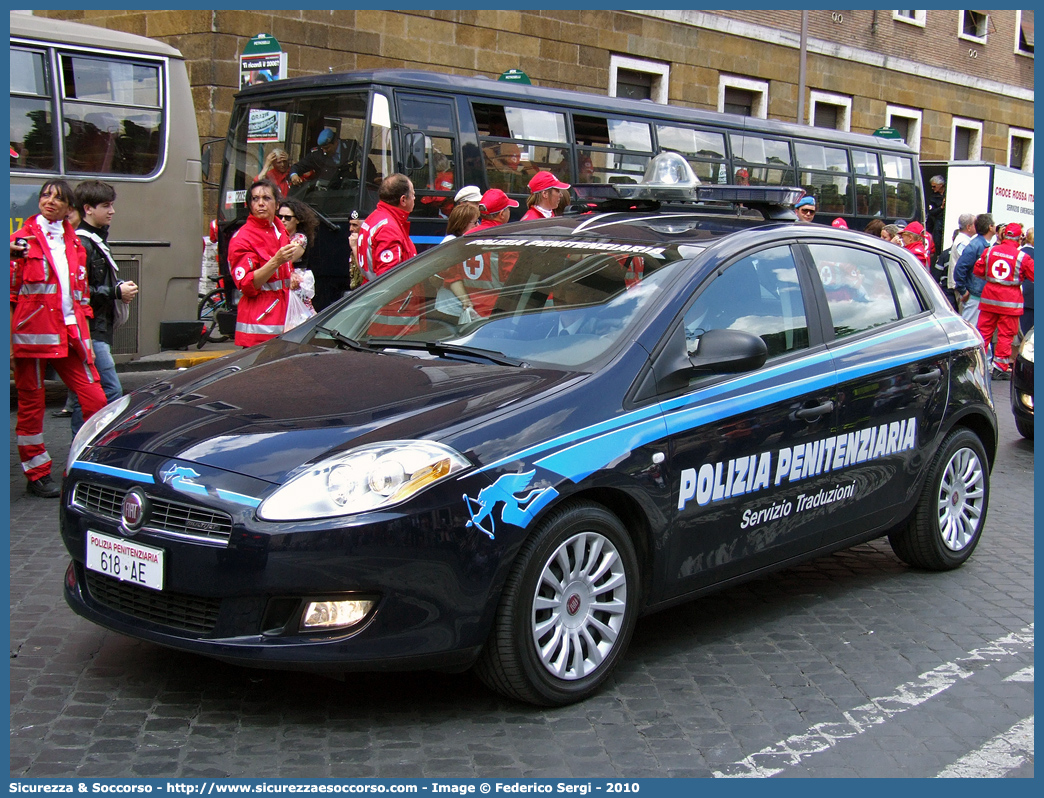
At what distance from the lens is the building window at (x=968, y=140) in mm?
34094

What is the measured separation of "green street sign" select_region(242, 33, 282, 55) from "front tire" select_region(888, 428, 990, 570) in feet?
40.9

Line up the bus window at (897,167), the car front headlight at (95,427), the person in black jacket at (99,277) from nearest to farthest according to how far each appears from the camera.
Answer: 1. the car front headlight at (95,427)
2. the person in black jacket at (99,277)
3. the bus window at (897,167)

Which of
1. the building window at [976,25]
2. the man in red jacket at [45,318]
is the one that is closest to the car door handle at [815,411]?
Result: the man in red jacket at [45,318]

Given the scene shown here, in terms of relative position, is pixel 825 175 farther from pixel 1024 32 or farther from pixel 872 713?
pixel 1024 32

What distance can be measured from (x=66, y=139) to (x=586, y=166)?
667 centimetres

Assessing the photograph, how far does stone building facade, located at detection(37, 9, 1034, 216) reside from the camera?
1856 centimetres

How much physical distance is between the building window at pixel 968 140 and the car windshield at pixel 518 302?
31.8 metres

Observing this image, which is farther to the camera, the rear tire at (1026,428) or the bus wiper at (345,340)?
the rear tire at (1026,428)

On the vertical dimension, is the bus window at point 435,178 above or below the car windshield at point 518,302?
above

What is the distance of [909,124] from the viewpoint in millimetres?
32094

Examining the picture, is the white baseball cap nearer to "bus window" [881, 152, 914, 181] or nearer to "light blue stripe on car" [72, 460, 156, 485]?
"light blue stripe on car" [72, 460, 156, 485]

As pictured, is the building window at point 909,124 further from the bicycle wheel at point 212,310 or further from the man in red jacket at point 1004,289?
the bicycle wheel at point 212,310

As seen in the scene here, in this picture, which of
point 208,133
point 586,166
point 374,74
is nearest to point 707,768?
point 374,74

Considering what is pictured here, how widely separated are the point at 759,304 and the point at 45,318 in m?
4.17
